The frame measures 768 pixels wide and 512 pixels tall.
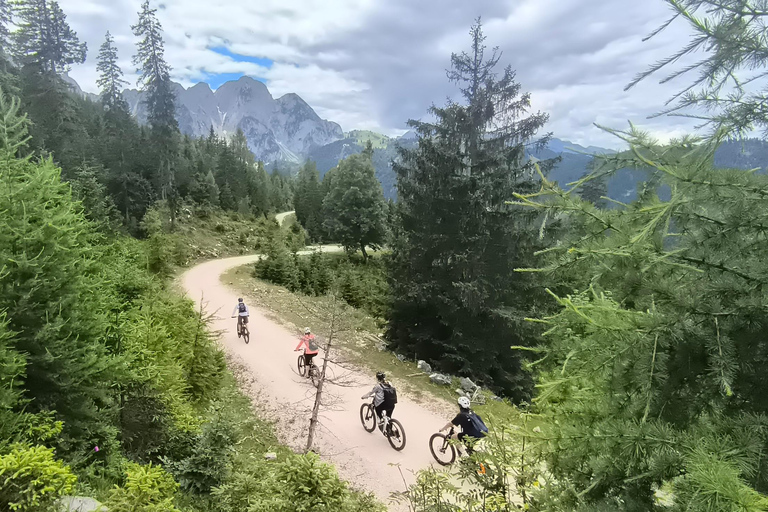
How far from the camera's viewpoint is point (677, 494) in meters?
2.16

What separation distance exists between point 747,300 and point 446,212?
11504 millimetres

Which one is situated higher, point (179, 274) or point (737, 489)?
point (737, 489)

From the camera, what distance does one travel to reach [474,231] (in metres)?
13.1

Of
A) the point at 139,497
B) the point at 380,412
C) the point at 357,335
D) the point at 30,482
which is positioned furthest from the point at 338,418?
the point at 30,482

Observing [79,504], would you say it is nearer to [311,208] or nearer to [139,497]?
[139,497]

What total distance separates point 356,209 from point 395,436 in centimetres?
2655

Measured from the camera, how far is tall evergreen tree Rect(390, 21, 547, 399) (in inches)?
500

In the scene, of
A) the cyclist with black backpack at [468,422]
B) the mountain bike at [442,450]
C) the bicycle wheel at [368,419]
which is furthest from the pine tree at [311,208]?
the cyclist with black backpack at [468,422]

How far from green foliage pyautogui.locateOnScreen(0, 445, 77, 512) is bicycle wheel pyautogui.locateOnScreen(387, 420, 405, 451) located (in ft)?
19.0

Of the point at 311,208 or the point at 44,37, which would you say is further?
the point at 311,208

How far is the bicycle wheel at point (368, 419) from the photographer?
9094 mm

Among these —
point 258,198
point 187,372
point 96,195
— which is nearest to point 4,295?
point 187,372

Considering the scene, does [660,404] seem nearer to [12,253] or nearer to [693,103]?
[693,103]

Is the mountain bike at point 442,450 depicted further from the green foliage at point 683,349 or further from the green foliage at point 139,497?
the green foliage at point 683,349
